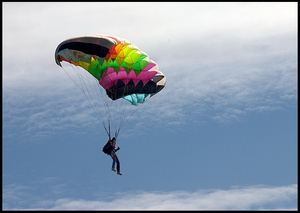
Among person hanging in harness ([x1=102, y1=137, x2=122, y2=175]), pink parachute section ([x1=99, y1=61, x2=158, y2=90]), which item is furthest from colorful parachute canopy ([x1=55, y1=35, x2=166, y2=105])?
person hanging in harness ([x1=102, y1=137, x2=122, y2=175])

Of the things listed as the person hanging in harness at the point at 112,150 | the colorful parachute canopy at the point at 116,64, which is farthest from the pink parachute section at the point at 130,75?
the person hanging in harness at the point at 112,150

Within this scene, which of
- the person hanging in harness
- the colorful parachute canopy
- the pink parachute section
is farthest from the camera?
the pink parachute section

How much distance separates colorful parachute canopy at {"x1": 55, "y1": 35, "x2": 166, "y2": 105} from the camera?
137 feet

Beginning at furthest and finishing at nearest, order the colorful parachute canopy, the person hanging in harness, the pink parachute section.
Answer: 1. the pink parachute section
2. the colorful parachute canopy
3. the person hanging in harness

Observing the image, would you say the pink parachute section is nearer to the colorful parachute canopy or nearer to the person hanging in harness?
the colorful parachute canopy

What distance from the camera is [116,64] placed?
42406mm

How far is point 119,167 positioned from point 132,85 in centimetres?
501

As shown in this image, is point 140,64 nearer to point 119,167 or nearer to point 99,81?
point 99,81

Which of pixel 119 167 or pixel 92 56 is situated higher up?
pixel 92 56

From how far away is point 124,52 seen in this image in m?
42.1

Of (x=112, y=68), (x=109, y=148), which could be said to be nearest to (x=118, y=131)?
(x=109, y=148)

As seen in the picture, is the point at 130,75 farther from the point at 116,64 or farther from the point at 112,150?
the point at 112,150

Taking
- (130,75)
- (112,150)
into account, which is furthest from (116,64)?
(112,150)

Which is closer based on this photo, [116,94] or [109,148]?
[109,148]
